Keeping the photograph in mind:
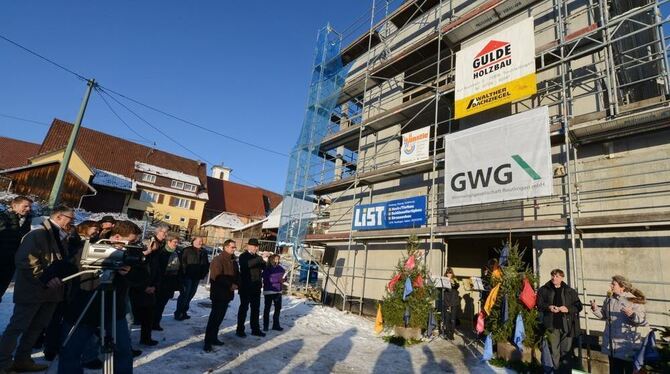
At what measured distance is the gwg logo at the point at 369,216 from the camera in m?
10.9

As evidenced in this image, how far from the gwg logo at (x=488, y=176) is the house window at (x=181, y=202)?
33.8m

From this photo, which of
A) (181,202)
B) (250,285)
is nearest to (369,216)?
(250,285)

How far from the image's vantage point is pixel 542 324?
5.66m

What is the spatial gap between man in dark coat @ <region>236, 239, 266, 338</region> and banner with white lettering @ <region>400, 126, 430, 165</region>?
227 inches

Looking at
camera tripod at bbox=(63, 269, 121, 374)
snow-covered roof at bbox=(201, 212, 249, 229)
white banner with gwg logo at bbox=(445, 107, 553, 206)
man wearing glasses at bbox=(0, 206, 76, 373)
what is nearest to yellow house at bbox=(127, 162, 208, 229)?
snow-covered roof at bbox=(201, 212, 249, 229)

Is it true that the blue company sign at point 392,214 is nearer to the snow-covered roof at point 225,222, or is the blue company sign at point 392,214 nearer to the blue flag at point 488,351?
the blue flag at point 488,351

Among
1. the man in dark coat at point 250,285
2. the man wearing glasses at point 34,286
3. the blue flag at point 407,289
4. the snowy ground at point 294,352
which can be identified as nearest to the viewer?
the man wearing glasses at point 34,286

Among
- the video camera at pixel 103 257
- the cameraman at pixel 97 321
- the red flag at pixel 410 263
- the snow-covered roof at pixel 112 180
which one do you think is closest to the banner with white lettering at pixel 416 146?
the red flag at pixel 410 263

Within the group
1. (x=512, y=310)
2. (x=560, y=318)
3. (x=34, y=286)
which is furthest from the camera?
(x=512, y=310)

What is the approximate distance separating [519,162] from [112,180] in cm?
3391

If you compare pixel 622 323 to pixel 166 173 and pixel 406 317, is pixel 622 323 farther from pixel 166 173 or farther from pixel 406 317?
pixel 166 173

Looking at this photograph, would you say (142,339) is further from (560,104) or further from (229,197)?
(229,197)

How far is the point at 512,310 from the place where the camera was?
6391mm

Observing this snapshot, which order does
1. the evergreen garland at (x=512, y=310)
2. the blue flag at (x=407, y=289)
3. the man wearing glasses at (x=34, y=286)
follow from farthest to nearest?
1. the blue flag at (x=407, y=289)
2. the evergreen garland at (x=512, y=310)
3. the man wearing glasses at (x=34, y=286)
